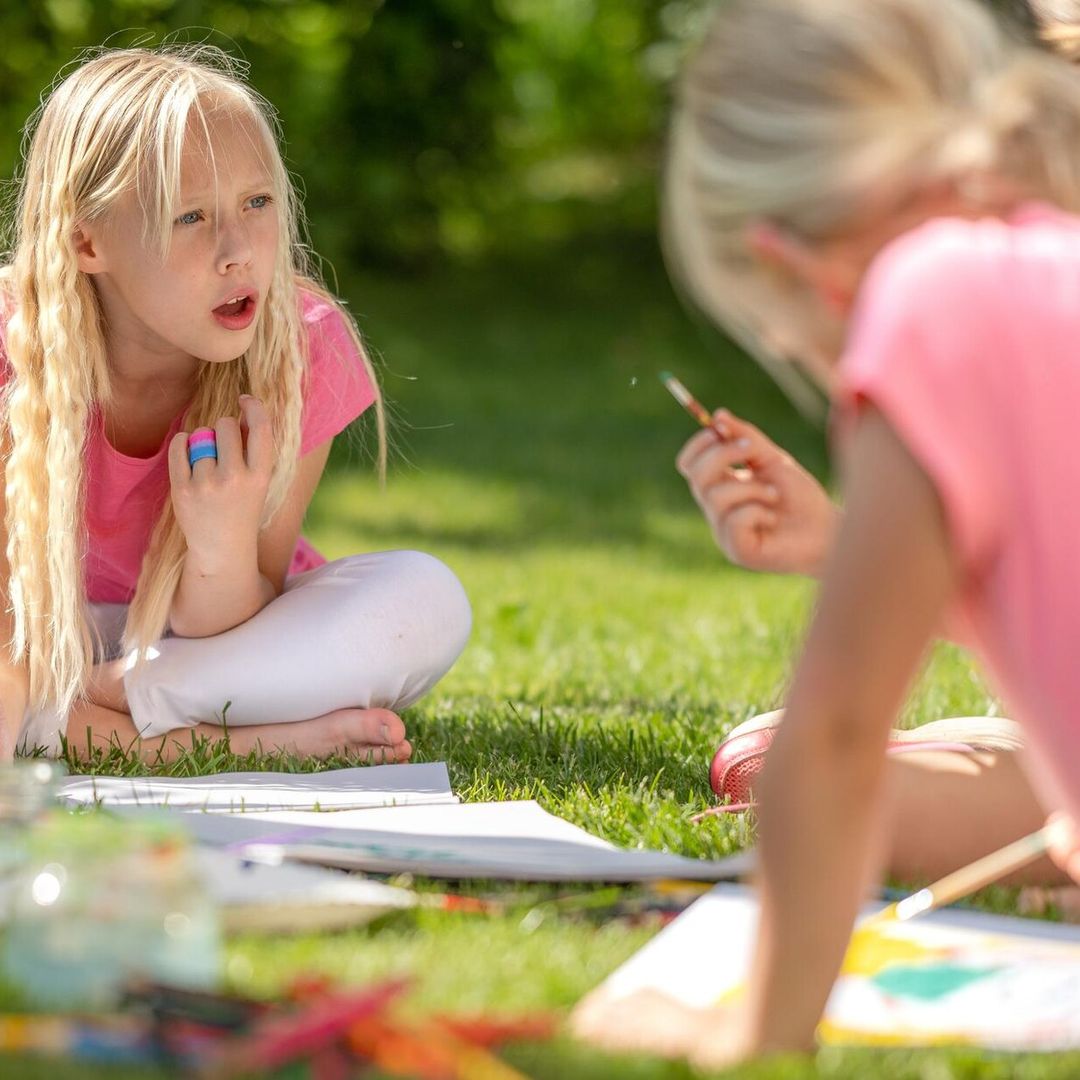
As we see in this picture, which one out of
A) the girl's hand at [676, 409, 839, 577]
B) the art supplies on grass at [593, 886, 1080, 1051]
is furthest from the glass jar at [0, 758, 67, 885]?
the girl's hand at [676, 409, 839, 577]

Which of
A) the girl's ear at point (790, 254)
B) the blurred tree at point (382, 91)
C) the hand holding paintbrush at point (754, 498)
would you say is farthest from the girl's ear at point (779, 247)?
the blurred tree at point (382, 91)

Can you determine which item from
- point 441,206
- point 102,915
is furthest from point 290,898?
point 441,206

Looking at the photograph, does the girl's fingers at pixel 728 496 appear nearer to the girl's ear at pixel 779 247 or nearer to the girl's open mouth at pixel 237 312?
the girl's ear at pixel 779 247

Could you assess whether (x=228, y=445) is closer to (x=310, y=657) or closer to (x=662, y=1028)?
(x=310, y=657)

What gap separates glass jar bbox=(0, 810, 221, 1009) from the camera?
140 centimetres

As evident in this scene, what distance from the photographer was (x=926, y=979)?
1.58 m

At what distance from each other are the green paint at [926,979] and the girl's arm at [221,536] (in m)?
1.28

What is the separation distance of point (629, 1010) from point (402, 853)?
0.48 metres

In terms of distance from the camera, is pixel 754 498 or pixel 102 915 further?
pixel 754 498

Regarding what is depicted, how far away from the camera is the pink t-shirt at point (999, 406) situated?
1.21 metres

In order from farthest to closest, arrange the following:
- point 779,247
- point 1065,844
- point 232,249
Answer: point 232,249 < point 1065,844 < point 779,247

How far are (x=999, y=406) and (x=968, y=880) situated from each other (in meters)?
0.66

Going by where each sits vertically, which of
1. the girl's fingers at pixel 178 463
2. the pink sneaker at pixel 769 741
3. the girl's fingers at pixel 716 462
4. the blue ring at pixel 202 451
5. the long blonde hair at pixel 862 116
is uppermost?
the long blonde hair at pixel 862 116

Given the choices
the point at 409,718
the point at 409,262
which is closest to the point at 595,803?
the point at 409,718
